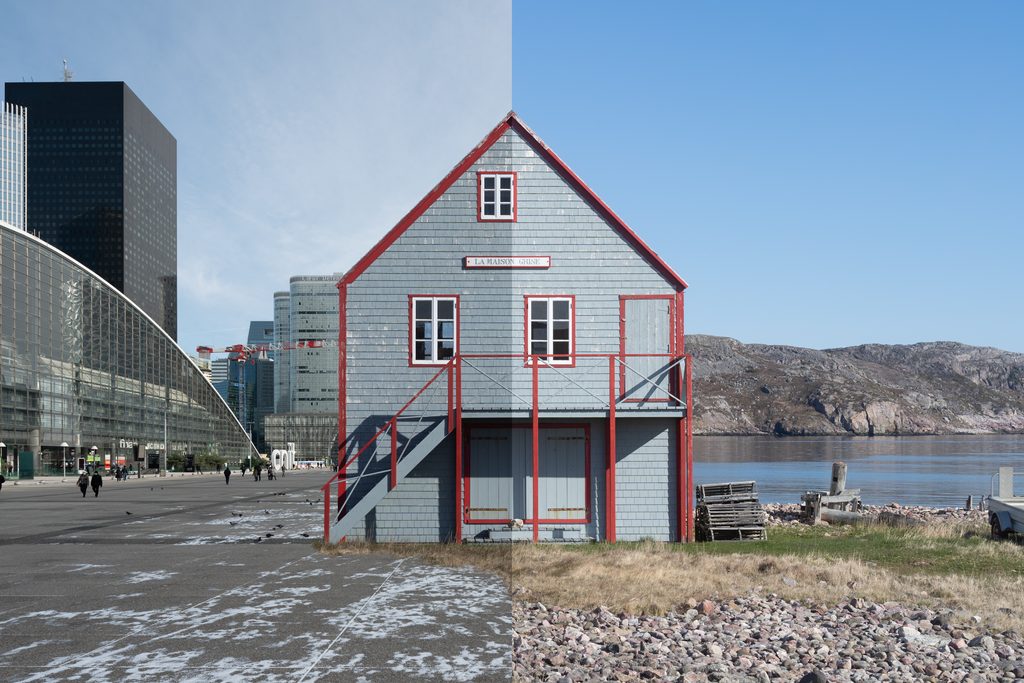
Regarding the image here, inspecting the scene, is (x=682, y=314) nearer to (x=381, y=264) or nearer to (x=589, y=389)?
(x=589, y=389)

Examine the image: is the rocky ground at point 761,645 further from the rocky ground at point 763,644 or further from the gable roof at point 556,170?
the gable roof at point 556,170

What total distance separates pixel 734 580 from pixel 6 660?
441 inches

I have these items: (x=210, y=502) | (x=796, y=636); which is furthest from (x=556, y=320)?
(x=210, y=502)

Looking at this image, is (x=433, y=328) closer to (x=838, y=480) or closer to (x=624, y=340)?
(x=624, y=340)

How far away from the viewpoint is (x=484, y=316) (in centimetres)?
Answer: 2303

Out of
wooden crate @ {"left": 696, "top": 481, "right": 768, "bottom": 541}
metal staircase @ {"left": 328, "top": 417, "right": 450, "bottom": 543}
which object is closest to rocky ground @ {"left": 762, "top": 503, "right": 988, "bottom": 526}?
wooden crate @ {"left": 696, "top": 481, "right": 768, "bottom": 541}

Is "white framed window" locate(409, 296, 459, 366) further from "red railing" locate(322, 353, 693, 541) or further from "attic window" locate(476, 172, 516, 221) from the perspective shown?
"attic window" locate(476, 172, 516, 221)

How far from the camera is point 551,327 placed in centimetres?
2302

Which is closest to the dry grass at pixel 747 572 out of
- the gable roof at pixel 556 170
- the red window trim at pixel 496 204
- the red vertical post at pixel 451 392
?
the red vertical post at pixel 451 392

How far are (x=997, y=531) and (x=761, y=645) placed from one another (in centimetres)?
1607

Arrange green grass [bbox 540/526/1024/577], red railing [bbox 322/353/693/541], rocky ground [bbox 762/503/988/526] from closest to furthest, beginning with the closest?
green grass [bbox 540/526/1024/577] → red railing [bbox 322/353/693/541] → rocky ground [bbox 762/503/988/526]

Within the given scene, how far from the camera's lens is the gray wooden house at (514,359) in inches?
885

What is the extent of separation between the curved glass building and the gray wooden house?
273 feet

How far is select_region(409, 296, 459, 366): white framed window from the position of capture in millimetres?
22938
